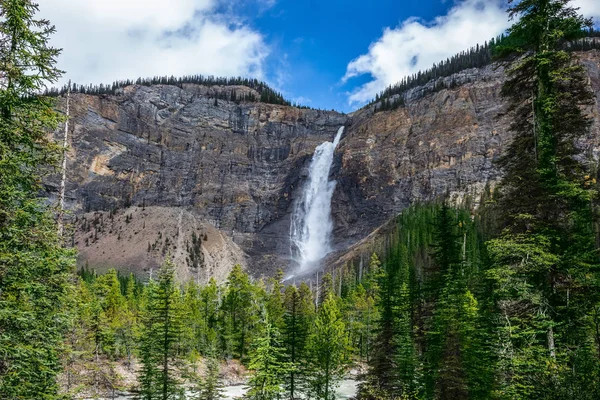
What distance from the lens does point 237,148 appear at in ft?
636

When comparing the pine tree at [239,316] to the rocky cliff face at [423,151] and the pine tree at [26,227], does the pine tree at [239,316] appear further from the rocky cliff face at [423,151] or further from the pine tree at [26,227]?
the rocky cliff face at [423,151]

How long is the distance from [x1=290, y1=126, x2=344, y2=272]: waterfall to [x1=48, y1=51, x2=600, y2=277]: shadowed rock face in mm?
3369

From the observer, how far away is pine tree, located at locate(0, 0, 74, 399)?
430 inches

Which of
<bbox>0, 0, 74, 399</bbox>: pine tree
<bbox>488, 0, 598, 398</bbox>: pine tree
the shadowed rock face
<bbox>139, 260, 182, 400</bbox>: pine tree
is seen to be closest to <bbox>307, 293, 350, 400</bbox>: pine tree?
<bbox>139, 260, 182, 400</bbox>: pine tree

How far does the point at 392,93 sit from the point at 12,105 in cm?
18444

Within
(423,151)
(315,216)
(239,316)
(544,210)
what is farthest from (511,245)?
(315,216)

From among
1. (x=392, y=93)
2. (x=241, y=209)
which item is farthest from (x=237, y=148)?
(x=392, y=93)

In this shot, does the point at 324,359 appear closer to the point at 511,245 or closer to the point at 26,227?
the point at 511,245

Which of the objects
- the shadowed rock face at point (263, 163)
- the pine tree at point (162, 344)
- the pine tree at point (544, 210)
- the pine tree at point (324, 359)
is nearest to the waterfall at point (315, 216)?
the shadowed rock face at point (263, 163)

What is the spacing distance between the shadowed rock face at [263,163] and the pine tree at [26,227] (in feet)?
384

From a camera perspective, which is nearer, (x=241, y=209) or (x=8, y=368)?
(x=8, y=368)

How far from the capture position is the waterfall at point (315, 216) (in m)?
146

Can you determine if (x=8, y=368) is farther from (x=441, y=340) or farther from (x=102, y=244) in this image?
(x=102, y=244)

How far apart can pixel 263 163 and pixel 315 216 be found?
45278mm
